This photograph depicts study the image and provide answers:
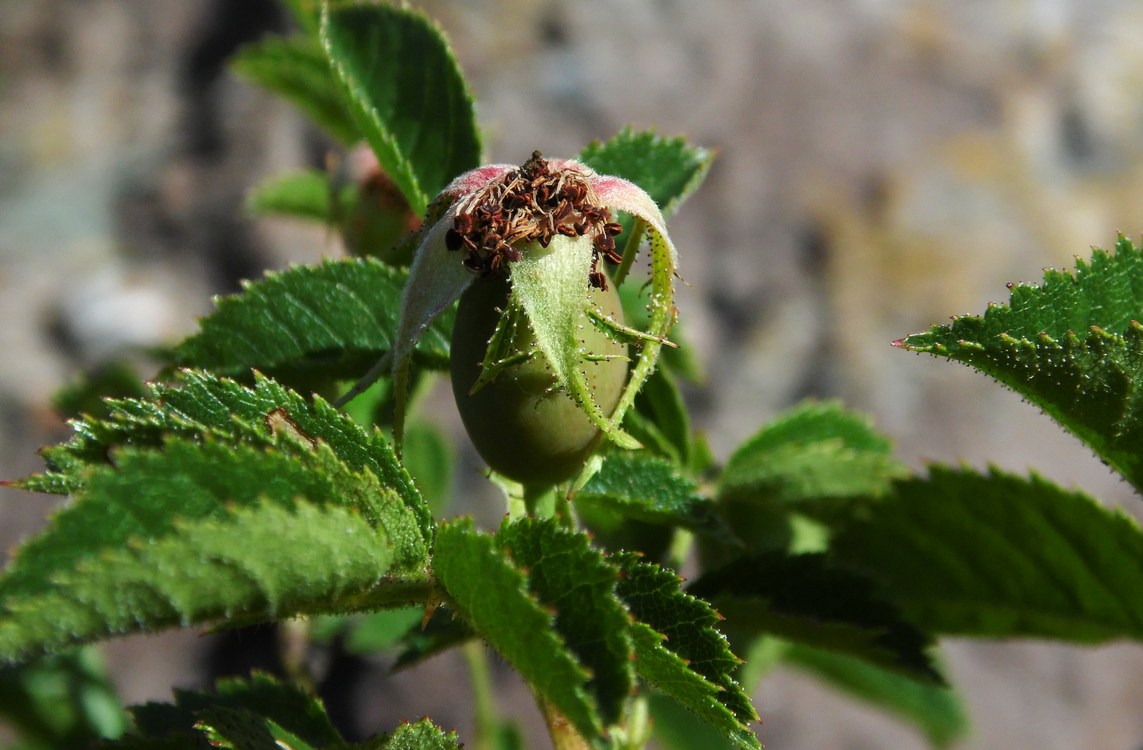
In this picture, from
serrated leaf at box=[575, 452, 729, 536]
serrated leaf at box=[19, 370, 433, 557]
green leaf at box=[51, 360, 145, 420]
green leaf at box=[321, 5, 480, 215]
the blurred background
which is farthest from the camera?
the blurred background

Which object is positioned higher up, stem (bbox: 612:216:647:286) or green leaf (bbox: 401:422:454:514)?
green leaf (bbox: 401:422:454:514)

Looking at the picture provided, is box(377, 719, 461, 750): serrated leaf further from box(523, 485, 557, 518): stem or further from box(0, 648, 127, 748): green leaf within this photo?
box(0, 648, 127, 748): green leaf

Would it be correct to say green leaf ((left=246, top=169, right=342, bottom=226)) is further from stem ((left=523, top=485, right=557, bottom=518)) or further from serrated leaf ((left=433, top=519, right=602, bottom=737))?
serrated leaf ((left=433, top=519, right=602, bottom=737))

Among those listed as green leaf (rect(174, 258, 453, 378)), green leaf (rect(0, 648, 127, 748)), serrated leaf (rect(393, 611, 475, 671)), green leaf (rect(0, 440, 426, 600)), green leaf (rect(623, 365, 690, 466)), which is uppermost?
green leaf (rect(0, 648, 127, 748))

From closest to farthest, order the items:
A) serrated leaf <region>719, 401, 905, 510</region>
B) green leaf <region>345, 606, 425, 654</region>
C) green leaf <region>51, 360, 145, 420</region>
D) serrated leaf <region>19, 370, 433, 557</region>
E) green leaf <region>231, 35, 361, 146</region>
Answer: serrated leaf <region>19, 370, 433, 557</region> → serrated leaf <region>719, 401, 905, 510</region> → green leaf <region>231, 35, 361, 146</region> → green leaf <region>51, 360, 145, 420</region> → green leaf <region>345, 606, 425, 654</region>

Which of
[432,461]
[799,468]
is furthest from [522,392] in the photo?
[432,461]

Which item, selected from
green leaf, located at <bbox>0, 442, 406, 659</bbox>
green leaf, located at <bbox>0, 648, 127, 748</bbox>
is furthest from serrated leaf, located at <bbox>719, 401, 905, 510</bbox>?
green leaf, located at <bbox>0, 648, 127, 748</bbox>

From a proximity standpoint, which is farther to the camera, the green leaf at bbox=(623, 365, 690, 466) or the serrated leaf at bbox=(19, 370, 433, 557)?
the green leaf at bbox=(623, 365, 690, 466)
